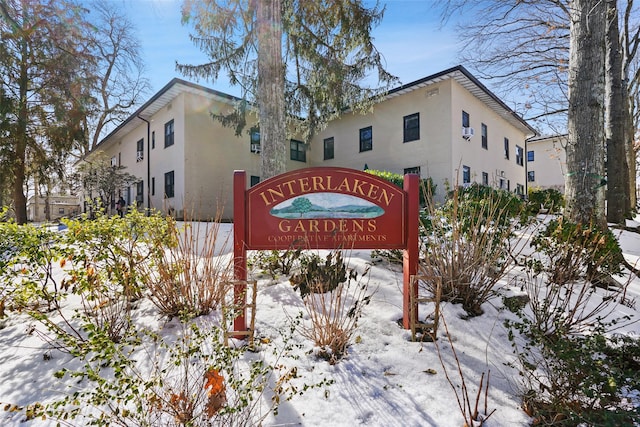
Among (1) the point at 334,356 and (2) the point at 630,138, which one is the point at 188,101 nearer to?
(1) the point at 334,356

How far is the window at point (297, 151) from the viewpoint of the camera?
60.1ft

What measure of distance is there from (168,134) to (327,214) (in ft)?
50.3

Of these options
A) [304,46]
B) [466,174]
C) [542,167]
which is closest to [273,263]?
[304,46]

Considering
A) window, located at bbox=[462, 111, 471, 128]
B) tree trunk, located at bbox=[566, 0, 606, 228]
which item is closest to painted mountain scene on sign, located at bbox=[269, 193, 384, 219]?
tree trunk, located at bbox=[566, 0, 606, 228]

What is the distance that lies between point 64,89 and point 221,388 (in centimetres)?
1615

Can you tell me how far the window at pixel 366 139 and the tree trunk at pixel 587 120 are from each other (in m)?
11.7

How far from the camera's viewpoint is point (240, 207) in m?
2.97

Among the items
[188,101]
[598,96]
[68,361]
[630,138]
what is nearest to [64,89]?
[188,101]

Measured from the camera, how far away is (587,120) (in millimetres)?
4836

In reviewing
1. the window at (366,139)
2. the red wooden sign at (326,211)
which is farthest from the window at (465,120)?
the red wooden sign at (326,211)

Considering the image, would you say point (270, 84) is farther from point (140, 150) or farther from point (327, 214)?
point (140, 150)

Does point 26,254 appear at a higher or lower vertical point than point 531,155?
lower

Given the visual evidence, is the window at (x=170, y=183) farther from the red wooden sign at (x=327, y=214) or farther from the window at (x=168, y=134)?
the red wooden sign at (x=327, y=214)

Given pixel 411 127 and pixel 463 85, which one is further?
pixel 411 127
